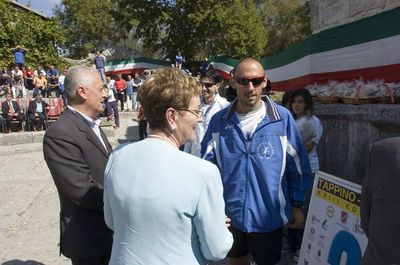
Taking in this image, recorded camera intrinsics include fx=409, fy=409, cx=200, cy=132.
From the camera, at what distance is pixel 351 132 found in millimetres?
4051

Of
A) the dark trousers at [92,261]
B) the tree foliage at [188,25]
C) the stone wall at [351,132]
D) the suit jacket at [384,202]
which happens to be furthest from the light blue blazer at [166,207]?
the tree foliage at [188,25]

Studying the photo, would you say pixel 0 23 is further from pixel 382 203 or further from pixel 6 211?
pixel 382 203

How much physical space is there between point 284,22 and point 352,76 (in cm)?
4469

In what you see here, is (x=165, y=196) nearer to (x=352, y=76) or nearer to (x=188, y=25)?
(x=352, y=76)

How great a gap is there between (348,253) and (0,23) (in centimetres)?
2677

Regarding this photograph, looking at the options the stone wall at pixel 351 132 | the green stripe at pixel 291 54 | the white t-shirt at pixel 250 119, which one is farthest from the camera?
the green stripe at pixel 291 54

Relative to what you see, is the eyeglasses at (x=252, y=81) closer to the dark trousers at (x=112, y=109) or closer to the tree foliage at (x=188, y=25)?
the dark trousers at (x=112, y=109)

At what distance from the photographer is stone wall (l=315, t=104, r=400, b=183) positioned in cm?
347

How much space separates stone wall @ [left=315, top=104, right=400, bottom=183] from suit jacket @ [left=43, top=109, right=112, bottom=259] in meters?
2.35

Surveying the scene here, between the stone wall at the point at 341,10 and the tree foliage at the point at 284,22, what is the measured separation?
1581 inches

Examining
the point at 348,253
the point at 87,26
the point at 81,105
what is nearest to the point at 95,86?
the point at 81,105

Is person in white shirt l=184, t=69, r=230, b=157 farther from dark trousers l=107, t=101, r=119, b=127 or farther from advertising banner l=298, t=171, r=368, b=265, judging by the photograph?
dark trousers l=107, t=101, r=119, b=127

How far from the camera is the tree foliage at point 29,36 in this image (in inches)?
973

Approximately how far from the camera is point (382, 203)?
63.9 inches
